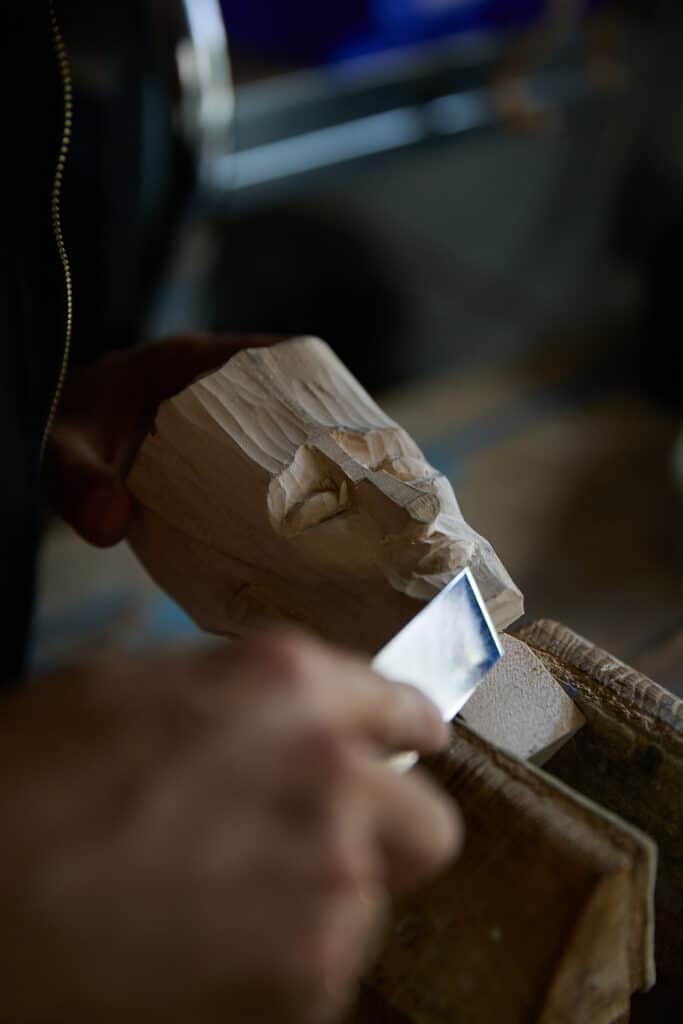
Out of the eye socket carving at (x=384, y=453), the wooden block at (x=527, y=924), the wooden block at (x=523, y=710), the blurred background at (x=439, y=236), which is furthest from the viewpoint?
the blurred background at (x=439, y=236)

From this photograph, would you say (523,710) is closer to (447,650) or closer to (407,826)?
(447,650)

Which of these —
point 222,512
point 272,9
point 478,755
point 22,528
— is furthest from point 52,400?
point 272,9

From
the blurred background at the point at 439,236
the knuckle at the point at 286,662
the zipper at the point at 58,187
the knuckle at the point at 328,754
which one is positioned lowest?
the blurred background at the point at 439,236

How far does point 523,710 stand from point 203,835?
41 centimetres

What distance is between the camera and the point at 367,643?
850 millimetres

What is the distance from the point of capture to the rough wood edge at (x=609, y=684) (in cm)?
87

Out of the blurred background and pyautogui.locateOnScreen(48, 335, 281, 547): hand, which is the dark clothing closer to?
pyautogui.locateOnScreen(48, 335, 281, 547): hand

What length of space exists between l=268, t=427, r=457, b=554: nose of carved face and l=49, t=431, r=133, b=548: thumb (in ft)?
0.70

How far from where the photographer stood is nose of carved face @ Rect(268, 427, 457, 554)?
879mm

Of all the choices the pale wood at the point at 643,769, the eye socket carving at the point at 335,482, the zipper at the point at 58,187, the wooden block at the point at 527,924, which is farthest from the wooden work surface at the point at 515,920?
the zipper at the point at 58,187

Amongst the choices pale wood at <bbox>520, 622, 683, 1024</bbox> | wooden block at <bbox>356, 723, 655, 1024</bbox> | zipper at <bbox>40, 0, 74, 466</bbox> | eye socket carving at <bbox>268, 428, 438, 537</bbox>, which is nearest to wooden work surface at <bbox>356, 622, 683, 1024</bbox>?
wooden block at <bbox>356, 723, 655, 1024</bbox>

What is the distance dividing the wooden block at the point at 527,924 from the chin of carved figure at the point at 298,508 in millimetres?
180

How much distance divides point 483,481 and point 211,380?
1542 millimetres

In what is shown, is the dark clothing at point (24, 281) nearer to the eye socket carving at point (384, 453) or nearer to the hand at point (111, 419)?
the hand at point (111, 419)
